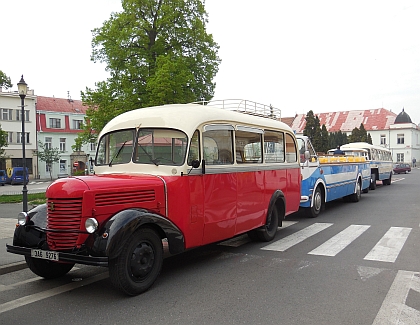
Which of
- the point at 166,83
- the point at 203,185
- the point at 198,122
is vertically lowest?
the point at 203,185

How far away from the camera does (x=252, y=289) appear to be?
540 cm

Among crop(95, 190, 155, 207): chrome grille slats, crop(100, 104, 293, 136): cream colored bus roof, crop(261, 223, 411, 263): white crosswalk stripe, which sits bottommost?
crop(261, 223, 411, 263): white crosswalk stripe

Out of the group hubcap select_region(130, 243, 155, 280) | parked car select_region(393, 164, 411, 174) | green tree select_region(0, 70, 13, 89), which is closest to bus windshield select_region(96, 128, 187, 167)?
hubcap select_region(130, 243, 155, 280)

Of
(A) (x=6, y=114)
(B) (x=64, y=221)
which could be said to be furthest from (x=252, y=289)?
(A) (x=6, y=114)

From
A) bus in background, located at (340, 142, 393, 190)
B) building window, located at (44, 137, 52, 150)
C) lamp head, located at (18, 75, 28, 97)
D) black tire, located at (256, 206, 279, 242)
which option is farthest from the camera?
building window, located at (44, 137, 52, 150)

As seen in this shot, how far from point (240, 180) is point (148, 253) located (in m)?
2.52

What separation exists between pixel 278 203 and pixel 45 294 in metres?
5.19

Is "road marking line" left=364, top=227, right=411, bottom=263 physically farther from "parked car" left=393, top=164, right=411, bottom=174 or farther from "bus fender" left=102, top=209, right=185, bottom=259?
"parked car" left=393, top=164, right=411, bottom=174

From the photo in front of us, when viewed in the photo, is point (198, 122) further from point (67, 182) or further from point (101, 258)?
point (101, 258)

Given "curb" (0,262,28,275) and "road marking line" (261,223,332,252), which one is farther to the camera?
"road marking line" (261,223,332,252)

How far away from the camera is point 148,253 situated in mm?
5395

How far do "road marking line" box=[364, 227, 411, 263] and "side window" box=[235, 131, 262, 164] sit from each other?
269cm

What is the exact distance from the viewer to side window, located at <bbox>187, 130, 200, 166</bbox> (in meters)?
6.17

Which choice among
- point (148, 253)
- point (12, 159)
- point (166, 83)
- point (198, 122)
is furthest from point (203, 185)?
point (12, 159)
